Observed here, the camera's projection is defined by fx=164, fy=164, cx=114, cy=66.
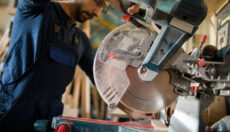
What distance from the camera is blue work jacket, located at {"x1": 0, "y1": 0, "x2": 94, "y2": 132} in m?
1.02

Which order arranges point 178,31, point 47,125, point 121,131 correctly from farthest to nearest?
1. point 47,125
2. point 121,131
3. point 178,31

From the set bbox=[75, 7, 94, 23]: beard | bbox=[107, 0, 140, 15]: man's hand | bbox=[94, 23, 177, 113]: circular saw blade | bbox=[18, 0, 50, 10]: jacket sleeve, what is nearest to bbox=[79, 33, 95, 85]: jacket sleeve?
bbox=[75, 7, 94, 23]: beard

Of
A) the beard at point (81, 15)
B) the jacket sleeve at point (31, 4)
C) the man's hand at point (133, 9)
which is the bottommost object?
the man's hand at point (133, 9)

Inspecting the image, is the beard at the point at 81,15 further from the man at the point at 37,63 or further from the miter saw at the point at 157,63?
the miter saw at the point at 157,63

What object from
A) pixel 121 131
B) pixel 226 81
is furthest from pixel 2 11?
pixel 226 81

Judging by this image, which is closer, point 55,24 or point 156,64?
point 156,64

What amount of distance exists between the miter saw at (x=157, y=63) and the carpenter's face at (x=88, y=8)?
51 centimetres

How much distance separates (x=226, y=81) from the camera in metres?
0.61

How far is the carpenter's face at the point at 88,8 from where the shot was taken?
126cm

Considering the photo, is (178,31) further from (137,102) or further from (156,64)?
(137,102)

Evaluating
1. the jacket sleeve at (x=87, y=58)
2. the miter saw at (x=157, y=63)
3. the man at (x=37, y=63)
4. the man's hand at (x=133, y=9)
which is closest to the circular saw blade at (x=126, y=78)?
the miter saw at (x=157, y=63)

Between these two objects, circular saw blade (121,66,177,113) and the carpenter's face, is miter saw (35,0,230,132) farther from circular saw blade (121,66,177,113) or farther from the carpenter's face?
the carpenter's face

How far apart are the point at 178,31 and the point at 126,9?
0.26 meters

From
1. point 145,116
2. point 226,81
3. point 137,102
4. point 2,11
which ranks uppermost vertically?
point 2,11
